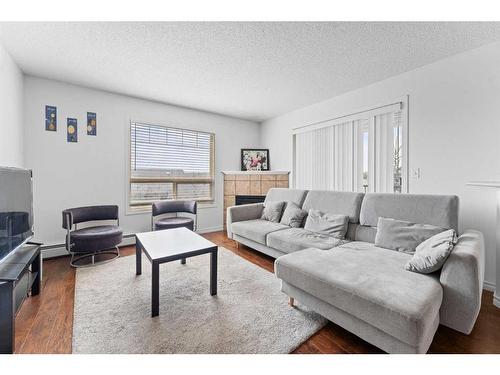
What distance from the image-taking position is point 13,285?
4.38 ft

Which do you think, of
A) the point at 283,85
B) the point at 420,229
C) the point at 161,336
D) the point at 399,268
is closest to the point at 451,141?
the point at 420,229

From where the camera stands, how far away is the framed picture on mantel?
4.96m

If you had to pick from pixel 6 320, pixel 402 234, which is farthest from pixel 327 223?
pixel 6 320

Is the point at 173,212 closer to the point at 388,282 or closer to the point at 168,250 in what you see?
the point at 168,250

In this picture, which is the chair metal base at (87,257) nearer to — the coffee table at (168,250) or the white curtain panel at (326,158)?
the coffee table at (168,250)

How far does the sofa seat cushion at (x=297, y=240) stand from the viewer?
2.32 m

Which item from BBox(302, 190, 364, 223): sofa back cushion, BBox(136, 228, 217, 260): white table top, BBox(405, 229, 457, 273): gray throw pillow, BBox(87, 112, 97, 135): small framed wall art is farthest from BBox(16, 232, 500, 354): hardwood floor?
BBox(87, 112, 97, 135): small framed wall art

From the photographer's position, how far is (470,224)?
2.28m

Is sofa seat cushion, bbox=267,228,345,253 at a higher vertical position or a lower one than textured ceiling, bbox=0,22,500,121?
lower

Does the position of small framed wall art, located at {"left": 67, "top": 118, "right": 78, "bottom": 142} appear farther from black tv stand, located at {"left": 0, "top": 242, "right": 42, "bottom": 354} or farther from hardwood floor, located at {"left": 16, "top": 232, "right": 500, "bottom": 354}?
hardwood floor, located at {"left": 16, "top": 232, "right": 500, "bottom": 354}

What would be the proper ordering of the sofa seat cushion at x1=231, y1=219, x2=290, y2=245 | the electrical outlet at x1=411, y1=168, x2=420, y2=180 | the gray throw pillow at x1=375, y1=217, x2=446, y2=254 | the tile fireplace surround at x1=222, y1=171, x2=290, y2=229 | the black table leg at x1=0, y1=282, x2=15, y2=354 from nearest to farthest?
the black table leg at x1=0, y1=282, x2=15, y2=354
the gray throw pillow at x1=375, y1=217, x2=446, y2=254
the electrical outlet at x1=411, y1=168, x2=420, y2=180
the sofa seat cushion at x1=231, y1=219, x2=290, y2=245
the tile fireplace surround at x1=222, y1=171, x2=290, y2=229

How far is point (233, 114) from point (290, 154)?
1473mm

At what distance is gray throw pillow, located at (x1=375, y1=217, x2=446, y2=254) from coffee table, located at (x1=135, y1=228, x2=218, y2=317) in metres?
1.62

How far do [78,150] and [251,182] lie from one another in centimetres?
297
